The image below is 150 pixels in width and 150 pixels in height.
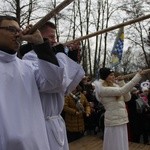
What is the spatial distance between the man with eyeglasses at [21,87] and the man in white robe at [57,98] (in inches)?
9.7

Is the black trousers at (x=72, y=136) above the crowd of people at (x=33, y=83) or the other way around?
the other way around

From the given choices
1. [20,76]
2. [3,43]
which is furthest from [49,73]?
[3,43]

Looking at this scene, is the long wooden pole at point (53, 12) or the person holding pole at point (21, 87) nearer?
the long wooden pole at point (53, 12)

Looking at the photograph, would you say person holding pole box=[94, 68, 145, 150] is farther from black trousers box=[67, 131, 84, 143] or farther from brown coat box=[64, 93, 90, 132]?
black trousers box=[67, 131, 84, 143]

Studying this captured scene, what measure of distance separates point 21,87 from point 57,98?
1.75 feet

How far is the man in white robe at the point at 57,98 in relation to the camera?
3.02 metres

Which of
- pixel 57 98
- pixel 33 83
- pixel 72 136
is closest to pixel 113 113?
pixel 57 98

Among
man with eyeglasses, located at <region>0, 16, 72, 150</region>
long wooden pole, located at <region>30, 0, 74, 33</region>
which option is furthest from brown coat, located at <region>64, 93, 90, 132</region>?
long wooden pole, located at <region>30, 0, 74, 33</region>

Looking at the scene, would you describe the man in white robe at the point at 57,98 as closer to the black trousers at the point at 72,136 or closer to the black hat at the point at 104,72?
the black hat at the point at 104,72

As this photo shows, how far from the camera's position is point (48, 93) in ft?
9.95

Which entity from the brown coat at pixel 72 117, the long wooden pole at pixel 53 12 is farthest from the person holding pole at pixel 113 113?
the long wooden pole at pixel 53 12

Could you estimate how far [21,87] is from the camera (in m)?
2.67

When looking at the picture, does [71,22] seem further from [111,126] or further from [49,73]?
[49,73]

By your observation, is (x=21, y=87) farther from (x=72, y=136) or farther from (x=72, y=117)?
(x=72, y=136)
